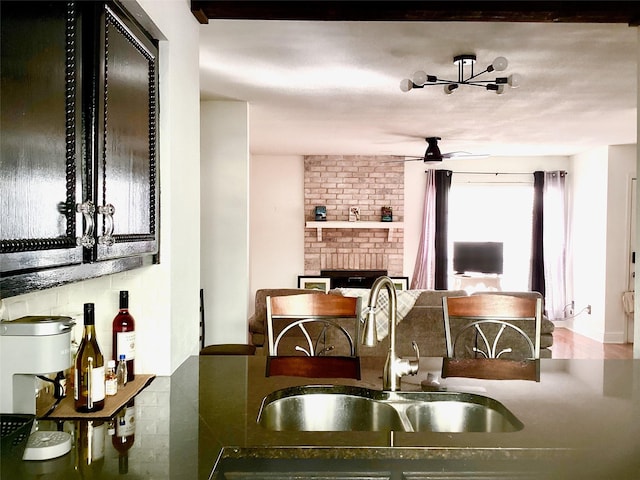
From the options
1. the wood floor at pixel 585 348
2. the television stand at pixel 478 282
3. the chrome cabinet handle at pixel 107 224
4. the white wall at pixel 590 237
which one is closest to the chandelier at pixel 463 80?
the chrome cabinet handle at pixel 107 224

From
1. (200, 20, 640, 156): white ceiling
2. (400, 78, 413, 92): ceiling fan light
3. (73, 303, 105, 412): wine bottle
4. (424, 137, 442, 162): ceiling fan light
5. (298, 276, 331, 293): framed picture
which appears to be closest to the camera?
(73, 303, 105, 412): wine bottle

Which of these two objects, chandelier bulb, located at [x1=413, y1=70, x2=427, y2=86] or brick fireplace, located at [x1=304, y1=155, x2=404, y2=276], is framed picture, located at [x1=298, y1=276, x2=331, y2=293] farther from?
chandelier bulb, located at [x1=413, y1=70, x2=427, y2=86]

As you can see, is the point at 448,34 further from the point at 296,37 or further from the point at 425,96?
the point at 425,96

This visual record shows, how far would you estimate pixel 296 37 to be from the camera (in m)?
3.21

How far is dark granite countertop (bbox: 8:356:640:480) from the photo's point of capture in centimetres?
122

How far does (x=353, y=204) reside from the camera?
8.62 m

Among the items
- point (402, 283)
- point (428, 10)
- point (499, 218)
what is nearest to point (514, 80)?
point (428, 10)

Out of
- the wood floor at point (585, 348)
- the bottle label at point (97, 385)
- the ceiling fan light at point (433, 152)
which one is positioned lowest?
the wood floor at point (585, 348)

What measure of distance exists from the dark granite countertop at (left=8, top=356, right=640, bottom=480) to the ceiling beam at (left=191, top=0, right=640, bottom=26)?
65.6 inches

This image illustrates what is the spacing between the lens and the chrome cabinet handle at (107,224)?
1.28 meters

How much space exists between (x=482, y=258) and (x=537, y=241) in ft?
2.85

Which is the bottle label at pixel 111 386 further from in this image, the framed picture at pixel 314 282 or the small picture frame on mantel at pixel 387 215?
the small picture frame on mantel at pixel 387 215

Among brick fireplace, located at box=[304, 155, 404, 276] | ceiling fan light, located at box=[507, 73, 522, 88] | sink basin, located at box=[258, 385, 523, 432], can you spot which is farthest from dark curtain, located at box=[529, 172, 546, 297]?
sink basin, located at box=[258, 385, 523, 432]

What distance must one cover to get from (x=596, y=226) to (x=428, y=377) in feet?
21.9
